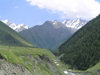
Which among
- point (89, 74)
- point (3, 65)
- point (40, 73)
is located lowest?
point (89, 74)

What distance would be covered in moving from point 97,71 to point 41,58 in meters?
47.5

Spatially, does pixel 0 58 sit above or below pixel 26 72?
above

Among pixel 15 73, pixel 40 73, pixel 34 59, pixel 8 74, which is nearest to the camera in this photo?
pixel 8 74

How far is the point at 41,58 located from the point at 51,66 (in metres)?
7.54

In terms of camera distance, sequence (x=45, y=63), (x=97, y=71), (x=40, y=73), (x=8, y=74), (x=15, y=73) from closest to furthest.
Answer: (x=8, y=74), (x=15, y=73), (x=40, y=73), (x=45, y=63), (x=97, y=71)

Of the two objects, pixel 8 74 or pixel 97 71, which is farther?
pixel 97 71

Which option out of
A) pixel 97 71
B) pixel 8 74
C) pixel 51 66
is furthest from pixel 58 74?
pixel 8 74

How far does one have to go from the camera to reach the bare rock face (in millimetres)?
63272

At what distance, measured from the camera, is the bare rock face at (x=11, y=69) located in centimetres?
6327

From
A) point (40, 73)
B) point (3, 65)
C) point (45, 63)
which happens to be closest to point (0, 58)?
point (3, 65)

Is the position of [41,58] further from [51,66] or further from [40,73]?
[40,73]

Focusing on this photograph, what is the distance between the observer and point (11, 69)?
66.9 meters

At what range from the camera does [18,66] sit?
7162 centimetres

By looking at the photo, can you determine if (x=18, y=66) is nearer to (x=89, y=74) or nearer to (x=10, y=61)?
(x=10, y=61)
